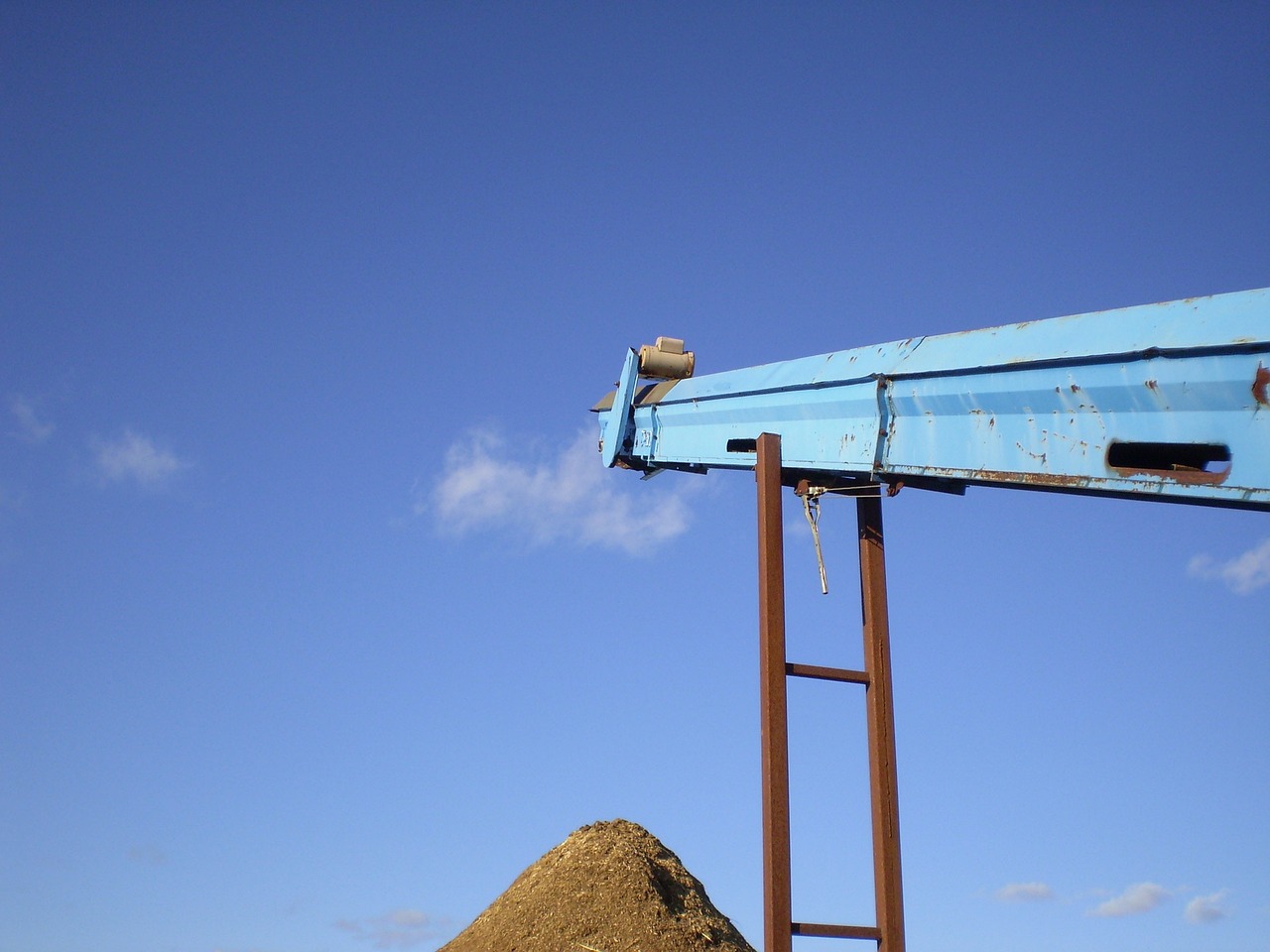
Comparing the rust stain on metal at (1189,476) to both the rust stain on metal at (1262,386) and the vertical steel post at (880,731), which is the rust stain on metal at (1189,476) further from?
the vertical steel post at (880,731)

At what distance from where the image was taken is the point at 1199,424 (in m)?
5.94

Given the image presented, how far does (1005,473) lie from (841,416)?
1.73 metres

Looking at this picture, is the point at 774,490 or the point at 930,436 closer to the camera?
the point at 930,436

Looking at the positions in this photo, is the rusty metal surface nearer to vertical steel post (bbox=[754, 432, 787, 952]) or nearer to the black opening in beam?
vertical steel post (bbox=[754, 432, 787, 952])

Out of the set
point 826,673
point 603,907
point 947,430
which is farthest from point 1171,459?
point 603,907

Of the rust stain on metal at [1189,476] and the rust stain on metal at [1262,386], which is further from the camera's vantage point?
the rust stain on metal at [1189,476]

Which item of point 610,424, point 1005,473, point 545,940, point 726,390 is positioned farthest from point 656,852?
point 1005,473

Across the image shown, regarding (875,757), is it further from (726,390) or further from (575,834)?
(575,834)

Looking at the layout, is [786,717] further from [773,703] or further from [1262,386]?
[1262,386]

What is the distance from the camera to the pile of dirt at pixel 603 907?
11.4 meters

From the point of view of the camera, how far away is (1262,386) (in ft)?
18.5

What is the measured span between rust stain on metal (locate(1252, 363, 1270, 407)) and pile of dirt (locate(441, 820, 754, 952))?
25.1 feet

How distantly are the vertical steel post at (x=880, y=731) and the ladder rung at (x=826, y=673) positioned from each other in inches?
4.1

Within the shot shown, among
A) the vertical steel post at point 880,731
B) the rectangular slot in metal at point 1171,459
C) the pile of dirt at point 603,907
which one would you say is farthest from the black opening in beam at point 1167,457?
the pile of dirt at point 603,907
